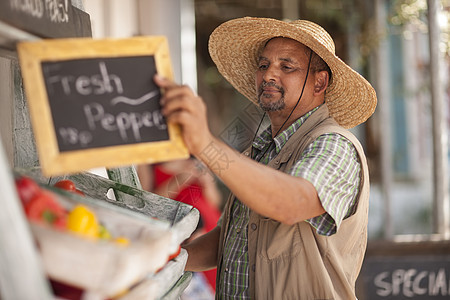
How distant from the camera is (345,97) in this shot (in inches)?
78.3

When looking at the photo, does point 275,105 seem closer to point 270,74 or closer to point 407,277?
point 270,74

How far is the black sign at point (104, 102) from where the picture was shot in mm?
1003

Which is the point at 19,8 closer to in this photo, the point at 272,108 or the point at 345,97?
the point at 272,108

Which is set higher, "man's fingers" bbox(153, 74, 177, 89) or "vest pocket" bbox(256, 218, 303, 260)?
"man's fingers" bbox(153, 74, 177, 89)

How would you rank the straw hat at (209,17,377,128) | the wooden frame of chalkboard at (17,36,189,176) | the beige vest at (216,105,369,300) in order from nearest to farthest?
Result: the wooden frame of chalkboard at (17,36,189,176), the beige vest at (216,105,369,300), the straw hat at (209,17,377,128)

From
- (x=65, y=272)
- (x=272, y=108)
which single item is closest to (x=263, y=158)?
(x=272, y=108)

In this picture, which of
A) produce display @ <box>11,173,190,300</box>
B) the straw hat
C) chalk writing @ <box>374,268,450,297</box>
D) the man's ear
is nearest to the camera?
produce display @ <box>11,173,190,300</box>

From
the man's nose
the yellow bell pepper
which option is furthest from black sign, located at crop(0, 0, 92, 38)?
the man's nose

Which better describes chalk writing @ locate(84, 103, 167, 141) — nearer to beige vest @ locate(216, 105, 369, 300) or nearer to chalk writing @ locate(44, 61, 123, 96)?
chalk writing @ locate(44, 61, 123, 96)

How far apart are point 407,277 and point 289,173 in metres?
1.98

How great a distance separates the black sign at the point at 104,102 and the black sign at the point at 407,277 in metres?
2.35

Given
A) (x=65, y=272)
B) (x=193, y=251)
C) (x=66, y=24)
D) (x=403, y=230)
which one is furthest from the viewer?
(x=403, y=230)

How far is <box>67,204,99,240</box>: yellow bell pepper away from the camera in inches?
36.2

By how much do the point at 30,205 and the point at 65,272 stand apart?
0.14m
